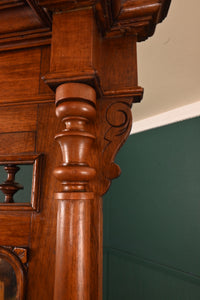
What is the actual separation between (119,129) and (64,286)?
0.35 metres

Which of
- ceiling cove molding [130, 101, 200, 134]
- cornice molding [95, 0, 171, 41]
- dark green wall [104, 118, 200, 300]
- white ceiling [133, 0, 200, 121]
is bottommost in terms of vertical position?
dark green wall [104, 118, 200, 300]

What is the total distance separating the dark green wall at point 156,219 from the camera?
200cm

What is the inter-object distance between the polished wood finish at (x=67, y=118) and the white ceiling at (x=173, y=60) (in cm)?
73

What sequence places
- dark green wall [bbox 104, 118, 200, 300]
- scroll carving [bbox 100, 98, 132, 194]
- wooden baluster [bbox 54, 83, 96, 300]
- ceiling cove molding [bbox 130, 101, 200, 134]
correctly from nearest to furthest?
1. wooden baluster [bbox 54, 83, 96, 300]
2. scroll carving [bbox 100, 98, 132, 194]
3. dark green wall [bbox 104, 118, 200, 300]
4. ceiling cove molding [bbox 130, 101, 200, 134]

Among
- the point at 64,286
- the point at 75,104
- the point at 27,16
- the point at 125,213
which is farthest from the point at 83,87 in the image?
the point at 125,213

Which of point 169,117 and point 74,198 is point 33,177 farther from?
point 169,117

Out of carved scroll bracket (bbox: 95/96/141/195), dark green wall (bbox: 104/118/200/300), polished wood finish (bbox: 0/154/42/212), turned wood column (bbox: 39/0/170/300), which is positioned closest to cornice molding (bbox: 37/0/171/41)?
turned wood column (bbox: 39/0/170/300)

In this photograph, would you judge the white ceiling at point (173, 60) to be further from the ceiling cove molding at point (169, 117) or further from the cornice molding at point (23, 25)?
the cornice molding at point (23, 25)

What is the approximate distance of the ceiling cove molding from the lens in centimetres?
212

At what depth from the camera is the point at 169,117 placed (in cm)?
234

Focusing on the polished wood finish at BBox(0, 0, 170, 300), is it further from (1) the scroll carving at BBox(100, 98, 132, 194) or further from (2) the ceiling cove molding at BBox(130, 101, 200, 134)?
(2) the ceiling cove molding at BBox(130, 101, 200, 134)

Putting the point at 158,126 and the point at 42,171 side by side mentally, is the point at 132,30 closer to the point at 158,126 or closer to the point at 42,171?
the point at 42,171

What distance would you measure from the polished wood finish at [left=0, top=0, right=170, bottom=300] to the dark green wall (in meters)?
1.74

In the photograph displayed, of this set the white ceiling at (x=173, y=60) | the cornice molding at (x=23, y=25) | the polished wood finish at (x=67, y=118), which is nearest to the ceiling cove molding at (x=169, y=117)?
the white ceiling at (x=173, y=60)
